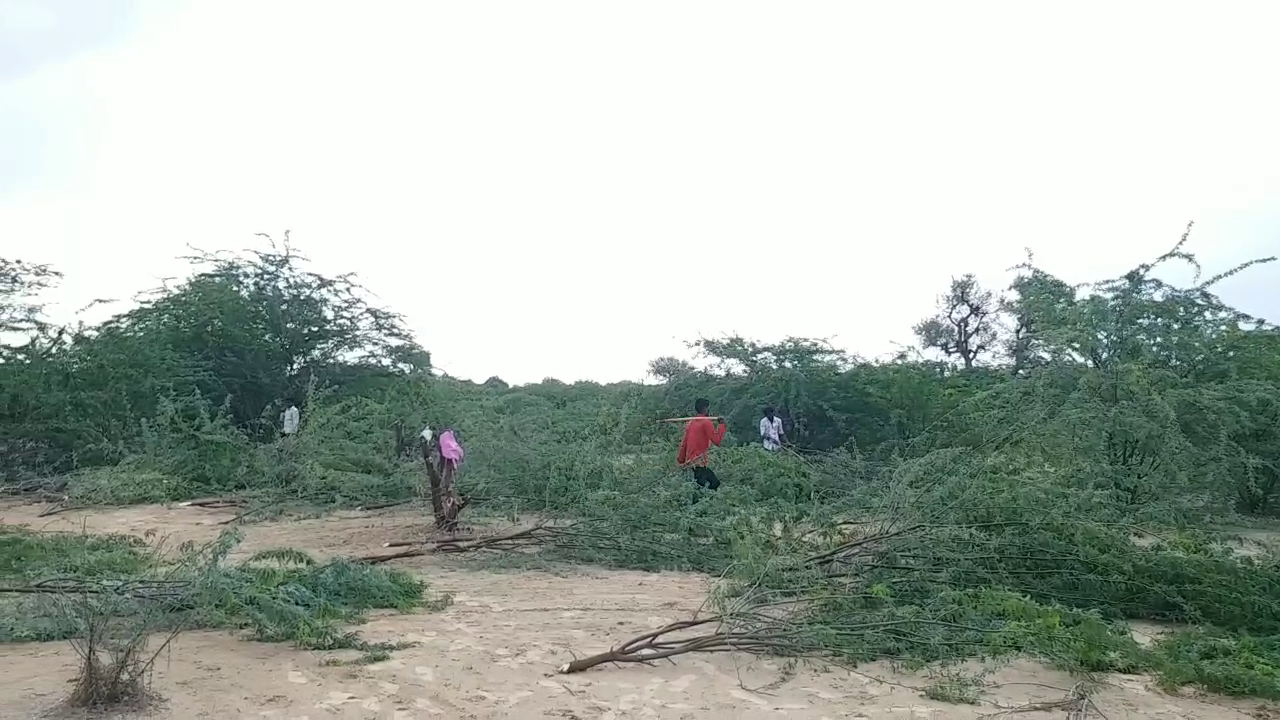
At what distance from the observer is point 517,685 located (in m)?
4.65

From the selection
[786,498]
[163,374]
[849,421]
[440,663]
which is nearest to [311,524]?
[786,498]

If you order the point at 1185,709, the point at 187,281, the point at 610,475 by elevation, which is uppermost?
the point at 187,281

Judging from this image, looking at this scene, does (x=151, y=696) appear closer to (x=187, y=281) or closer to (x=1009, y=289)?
(x=1009, y=289)

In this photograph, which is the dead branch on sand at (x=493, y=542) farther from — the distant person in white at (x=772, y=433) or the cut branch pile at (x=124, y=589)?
the distant person in white at (x=772, y=433)

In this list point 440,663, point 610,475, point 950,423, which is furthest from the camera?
point 950,423

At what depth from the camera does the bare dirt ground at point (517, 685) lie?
168 inches

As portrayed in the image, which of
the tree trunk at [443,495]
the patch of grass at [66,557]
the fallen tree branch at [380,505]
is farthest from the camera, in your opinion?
the fallen tree branch at [380,505]

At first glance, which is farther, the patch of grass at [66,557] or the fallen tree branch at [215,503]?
the fallen tree branch at [215,503]

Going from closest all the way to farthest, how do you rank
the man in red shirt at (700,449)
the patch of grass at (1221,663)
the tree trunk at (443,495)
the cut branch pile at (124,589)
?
the patch of grass at (1221,663), the cut branch pile at (124,589), the tree trunk at (443,495), the man in red shirt at (700,449)

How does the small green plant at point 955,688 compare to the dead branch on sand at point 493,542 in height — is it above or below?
below

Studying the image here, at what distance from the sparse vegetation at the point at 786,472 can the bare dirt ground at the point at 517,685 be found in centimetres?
15

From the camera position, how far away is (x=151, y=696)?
166 inches

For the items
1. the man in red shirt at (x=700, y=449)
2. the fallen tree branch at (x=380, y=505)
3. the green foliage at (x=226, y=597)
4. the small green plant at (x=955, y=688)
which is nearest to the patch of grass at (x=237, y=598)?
the green foliage at (x=226, y=597)

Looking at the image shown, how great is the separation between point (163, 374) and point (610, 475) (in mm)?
9007
